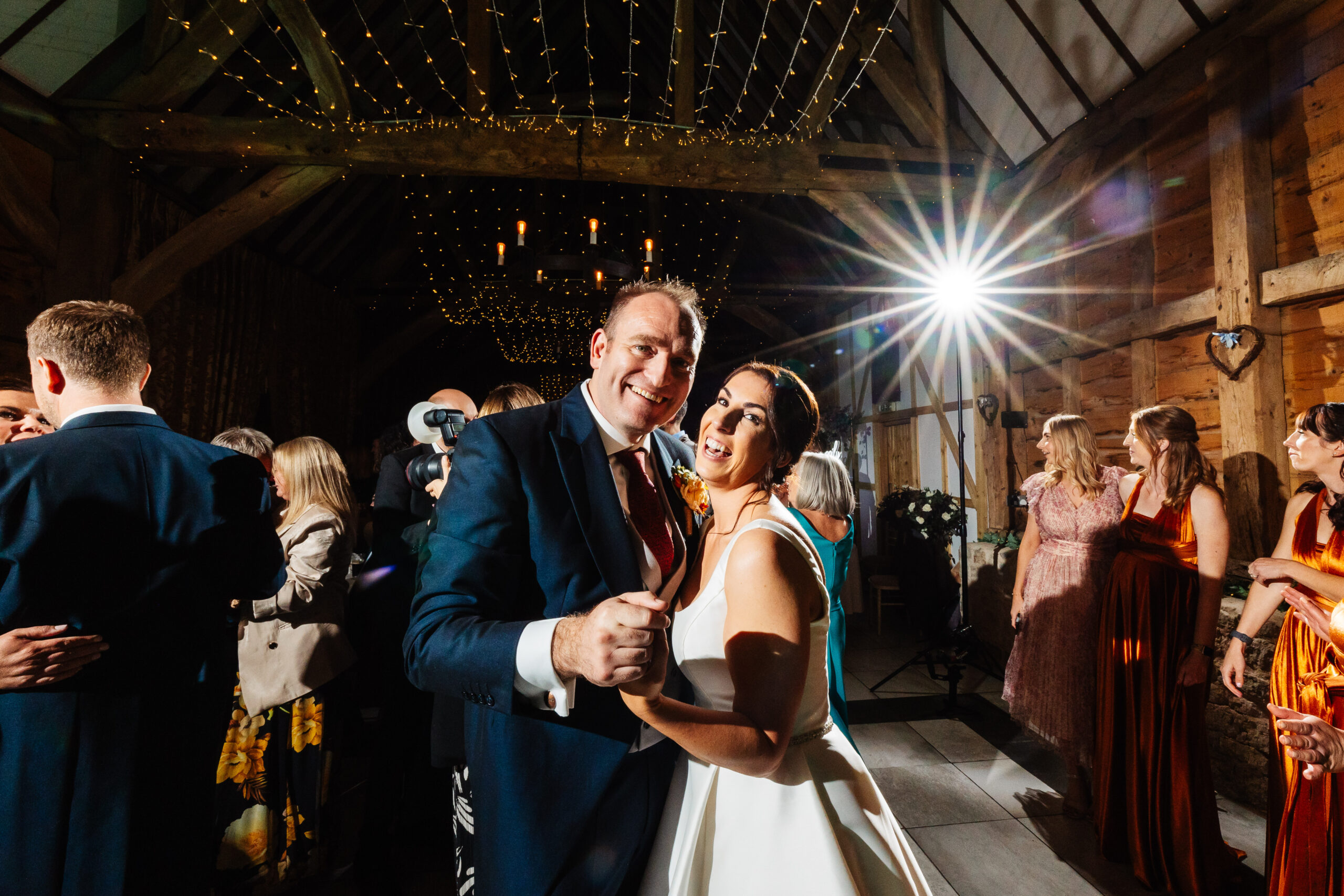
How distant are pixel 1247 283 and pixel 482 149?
461 cm

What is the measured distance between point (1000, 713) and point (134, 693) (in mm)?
4393

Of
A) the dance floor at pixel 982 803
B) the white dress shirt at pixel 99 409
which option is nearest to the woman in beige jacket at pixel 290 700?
the white dress shirt at pixel 99 409

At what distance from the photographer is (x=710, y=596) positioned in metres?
1.23

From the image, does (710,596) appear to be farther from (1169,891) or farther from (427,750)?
(1169,891)

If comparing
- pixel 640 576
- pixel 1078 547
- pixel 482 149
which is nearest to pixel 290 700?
pixel 640 576

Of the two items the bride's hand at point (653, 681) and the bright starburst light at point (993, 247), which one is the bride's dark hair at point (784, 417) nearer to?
the bride's hand at point (653, 681)

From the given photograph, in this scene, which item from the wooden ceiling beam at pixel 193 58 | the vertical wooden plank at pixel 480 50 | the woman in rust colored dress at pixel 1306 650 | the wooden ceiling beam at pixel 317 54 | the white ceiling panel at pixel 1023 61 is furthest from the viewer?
the vertical wooden plank at pixel 480 50

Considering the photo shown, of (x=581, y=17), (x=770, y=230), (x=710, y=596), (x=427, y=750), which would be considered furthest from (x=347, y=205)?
(x=710, y=596)

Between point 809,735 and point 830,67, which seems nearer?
point 809,735

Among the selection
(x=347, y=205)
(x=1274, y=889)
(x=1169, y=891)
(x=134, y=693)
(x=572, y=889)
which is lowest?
(x=1169, y=891)

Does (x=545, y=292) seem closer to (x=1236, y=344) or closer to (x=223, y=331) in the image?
(x=223, y=331)

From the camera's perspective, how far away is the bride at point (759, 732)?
1017 mm

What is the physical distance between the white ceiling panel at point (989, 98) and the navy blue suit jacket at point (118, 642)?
5558mm

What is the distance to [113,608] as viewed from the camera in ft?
5.04
